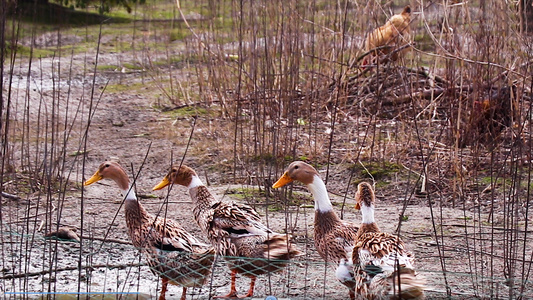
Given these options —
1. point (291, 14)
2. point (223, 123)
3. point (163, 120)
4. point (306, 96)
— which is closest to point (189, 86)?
point (163, 120)

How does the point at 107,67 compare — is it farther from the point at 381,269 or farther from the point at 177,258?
the point at 381,269

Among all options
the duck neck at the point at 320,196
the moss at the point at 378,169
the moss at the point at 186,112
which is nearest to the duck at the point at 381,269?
the duck neck at the point at 320,196

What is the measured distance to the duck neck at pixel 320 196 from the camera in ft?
15.8

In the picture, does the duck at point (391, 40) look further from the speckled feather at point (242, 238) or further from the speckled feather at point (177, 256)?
the speckled feather at point (177, 256)

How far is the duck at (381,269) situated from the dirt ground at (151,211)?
0.18 metres

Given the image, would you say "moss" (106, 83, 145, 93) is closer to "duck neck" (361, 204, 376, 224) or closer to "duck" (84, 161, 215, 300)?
"duck" (84, 161, 215, 300)

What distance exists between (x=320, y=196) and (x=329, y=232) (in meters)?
0.27

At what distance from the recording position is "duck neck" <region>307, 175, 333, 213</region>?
4.81 meters

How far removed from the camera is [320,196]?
16.1 feet

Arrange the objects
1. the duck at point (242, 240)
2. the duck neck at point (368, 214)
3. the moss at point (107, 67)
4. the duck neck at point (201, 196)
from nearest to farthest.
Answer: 1. the duck at point (242, 240)
2. the duck neck at point (368, 214)
3. the duck neck at point (201, 196)
4. the moss at point (107, 67)

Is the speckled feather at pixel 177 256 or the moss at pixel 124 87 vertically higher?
the speckled feather at pixel 177 256

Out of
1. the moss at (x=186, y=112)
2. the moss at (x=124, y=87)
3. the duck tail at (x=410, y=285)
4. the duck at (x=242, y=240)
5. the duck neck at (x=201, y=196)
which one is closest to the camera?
the duck tail at (x=410, y=285)

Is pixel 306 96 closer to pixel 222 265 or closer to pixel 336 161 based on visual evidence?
pixel 336 161

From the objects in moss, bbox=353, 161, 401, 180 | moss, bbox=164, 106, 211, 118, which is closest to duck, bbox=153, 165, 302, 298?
moss, bbox=353, 161, 401, 180
